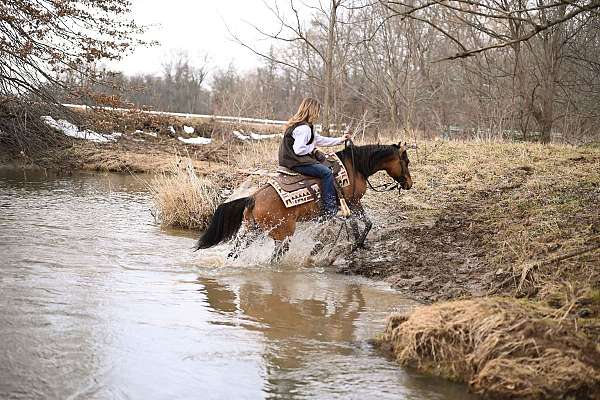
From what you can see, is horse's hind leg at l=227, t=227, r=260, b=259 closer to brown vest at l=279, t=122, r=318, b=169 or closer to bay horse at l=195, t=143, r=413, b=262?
bay horse at l=195, t=143, r=413, b=262

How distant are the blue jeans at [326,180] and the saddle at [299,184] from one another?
0.07 metres

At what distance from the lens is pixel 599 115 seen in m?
21.4

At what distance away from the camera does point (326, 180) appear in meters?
9.00

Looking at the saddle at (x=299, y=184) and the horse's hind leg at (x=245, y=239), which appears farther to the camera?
the horse's hind leg at (x=245, y=239)

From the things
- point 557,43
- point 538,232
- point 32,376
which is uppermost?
point 557,43

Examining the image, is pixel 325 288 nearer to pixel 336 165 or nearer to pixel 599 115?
pixel 336 165

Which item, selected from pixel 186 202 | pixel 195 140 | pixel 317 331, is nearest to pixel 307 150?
pixel 317 331

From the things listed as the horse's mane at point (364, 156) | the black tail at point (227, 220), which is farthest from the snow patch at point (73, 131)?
the horse's mane at point (364, 156)

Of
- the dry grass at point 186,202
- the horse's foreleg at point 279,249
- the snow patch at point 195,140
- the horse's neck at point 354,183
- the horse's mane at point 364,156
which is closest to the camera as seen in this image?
the horse's foreleg at point 279,249

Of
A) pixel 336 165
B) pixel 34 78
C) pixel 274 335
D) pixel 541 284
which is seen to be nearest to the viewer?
pixel 274 335

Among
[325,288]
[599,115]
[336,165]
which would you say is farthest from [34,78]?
[599,115]

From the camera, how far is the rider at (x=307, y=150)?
28.8 feet

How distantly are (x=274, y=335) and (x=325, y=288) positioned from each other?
2.19 metres

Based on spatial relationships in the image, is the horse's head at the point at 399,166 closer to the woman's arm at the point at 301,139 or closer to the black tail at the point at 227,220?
the woman's arm at the point at 301,139
